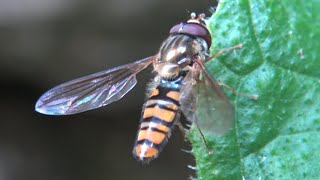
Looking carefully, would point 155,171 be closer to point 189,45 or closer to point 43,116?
point 43,116

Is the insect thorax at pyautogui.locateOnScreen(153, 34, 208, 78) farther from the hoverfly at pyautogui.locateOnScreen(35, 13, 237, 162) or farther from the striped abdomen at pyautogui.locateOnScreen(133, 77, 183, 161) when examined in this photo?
the striped abdomen at pyautogui.locateOnScreen(133, 77, 183, 161)

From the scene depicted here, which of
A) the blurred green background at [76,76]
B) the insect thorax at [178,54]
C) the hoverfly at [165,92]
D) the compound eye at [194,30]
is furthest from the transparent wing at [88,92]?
the blurred green background at [76,76]

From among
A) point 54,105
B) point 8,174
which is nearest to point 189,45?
point 54,105

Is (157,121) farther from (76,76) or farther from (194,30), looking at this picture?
(76,76)

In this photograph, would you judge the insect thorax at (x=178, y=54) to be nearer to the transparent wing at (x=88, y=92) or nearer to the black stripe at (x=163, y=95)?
the black stripe at (x=163, y=95)

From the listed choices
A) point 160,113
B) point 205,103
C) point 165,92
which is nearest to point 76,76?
point 165,92

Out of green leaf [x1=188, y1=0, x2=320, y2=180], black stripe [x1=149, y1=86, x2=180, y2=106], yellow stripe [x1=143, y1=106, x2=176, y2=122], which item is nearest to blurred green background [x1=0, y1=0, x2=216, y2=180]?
black stripe [x1=149, y1=86, x2=180, y2=106]
